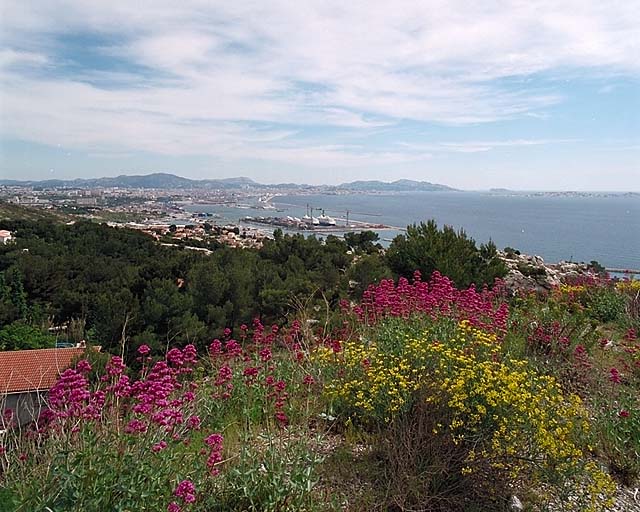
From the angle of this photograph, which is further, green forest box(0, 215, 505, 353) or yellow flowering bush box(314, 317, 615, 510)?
green forest box(0, 215, 505, 353)

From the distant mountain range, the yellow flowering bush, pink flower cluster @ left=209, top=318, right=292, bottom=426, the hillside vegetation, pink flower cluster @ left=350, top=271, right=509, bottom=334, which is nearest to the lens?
the hillside vegetation

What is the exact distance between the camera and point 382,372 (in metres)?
2.65

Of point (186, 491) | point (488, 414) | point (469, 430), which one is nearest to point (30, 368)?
point (186, 491)

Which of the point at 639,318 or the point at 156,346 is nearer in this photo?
the point at 639,318

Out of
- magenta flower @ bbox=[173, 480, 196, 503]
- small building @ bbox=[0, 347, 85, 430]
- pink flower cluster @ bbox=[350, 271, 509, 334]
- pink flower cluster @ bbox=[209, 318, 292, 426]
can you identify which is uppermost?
pink flower cluster @ bbox=[350, 271, 509, 334]

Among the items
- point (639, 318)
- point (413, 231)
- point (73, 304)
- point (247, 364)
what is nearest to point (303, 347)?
point (247, 364)

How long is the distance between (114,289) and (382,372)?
13.5 metres

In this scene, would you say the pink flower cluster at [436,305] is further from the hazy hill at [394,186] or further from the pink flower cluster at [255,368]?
the hazy hill at [394,186]

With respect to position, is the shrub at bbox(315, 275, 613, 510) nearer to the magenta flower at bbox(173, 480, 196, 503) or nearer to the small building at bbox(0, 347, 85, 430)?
the magenta flower at bbox(173, 480, 196, 503)

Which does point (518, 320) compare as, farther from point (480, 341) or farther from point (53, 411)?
point (53, 411)

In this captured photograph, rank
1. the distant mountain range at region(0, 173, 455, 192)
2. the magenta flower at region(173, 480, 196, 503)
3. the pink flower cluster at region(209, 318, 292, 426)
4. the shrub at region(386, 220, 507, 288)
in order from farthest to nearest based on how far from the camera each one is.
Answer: the distant mountain range at region(0, 173, 455, 192) < the shrub at region(386, 220, 507, 288) < the pink flower cluster at region(209, 318, 292, 426) < the magenta flower at region(173, 480, 196, 503)

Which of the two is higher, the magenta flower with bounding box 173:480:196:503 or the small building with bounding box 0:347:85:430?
the magenta flower with bounding box 173:480:196:503

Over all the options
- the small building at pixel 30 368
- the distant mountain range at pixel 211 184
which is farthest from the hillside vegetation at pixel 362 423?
the distant mountain range at pixel 211 184

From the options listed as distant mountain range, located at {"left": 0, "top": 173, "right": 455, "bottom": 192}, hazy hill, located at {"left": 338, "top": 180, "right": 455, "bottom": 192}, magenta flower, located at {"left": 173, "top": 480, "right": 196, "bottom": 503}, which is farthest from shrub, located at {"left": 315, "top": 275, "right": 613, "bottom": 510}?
hazy hill, located at {"left": 338, "top": 180, "right": 455, "bottom": 192}
